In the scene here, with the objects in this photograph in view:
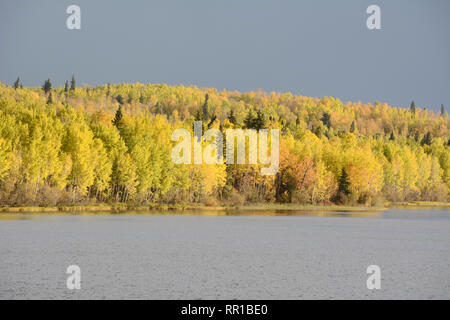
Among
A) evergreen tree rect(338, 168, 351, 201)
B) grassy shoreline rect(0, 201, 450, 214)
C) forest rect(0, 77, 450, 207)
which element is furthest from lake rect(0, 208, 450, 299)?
evergreen tree rect(338, 168, 351, 201)

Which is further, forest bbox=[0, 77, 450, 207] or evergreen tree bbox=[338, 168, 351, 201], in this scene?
evergreen tree bbox=[338, 168, 351, 201]

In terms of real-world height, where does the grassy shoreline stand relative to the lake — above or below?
below

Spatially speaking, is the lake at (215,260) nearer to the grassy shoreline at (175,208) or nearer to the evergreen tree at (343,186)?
the grassy shoreline at (175,208)

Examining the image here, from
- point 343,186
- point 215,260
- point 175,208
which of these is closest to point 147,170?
point 175,208

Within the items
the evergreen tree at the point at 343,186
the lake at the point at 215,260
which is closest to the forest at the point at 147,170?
the evergreen tree at the point at 343,186

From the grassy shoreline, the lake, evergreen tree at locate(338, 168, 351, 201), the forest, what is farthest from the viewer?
evergreen tree at locate(338, 168, 351, 201)

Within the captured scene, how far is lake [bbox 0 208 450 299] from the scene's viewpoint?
26719 mm

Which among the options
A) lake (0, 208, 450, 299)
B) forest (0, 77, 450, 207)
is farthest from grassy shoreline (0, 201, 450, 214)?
lake (0, 208, 450, 299)

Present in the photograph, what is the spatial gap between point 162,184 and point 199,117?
26.3m

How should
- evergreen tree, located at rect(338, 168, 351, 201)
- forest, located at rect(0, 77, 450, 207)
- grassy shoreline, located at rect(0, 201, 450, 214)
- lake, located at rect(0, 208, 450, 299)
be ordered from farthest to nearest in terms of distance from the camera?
1. evergreen tree, located at rect(338, 168, 351, 201)
2. forest, located at rect(0, 77, 450, 207)
3. grassy shoreline, located at rect(0, 201, 450, 214)
4. lake, located at rect(0, 208, 450, 299)

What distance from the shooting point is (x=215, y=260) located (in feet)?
118

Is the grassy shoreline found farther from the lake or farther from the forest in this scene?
the lake

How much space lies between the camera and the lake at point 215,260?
1052 inches
